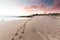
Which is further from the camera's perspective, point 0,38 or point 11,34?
point 11,34

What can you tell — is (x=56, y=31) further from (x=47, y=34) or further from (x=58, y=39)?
(x=58, y=39)

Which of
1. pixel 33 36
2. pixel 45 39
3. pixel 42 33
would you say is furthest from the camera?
pixel 42 33

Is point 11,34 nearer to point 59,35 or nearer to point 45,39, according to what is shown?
point 45,39

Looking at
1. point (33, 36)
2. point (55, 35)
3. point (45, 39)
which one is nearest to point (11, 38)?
point (33, 36)

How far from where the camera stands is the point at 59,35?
6.55 m

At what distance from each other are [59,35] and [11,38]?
214 centimetres

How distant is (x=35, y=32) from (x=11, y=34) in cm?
115

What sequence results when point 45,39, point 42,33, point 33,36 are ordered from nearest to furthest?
point 45,39, point 33,36, point 42,33

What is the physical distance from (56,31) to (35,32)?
1063 mm

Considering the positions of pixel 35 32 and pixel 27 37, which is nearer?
pixel 27 37

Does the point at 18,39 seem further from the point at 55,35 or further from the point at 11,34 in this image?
the point at 55,35

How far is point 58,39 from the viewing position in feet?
19.8

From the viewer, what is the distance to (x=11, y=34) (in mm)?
6867

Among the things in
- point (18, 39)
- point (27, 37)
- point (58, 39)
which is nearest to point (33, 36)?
point (27, 37)
